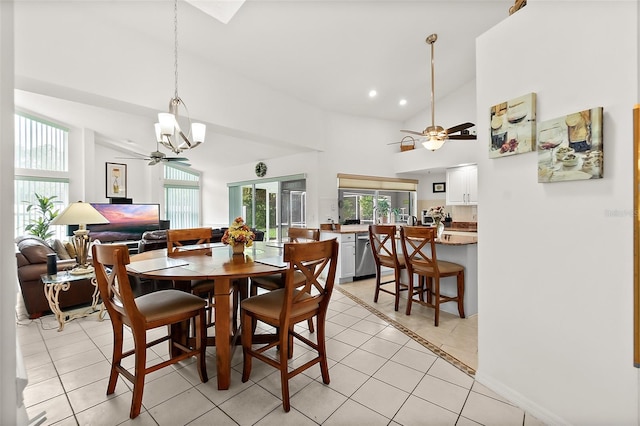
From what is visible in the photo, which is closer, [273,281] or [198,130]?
[273,281]

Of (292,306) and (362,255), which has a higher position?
(292,306)

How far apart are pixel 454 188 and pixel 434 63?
7.86 ft

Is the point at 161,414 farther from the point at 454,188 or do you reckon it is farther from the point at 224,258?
the point at 454,188

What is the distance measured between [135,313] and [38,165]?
702 cm

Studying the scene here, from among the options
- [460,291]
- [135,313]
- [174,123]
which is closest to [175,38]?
[174,123]

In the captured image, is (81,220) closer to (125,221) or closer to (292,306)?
(292,306)

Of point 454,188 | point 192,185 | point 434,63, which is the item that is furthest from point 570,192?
point 192,185

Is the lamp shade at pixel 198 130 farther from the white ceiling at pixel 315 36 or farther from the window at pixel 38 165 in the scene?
the window at pixel 38 165

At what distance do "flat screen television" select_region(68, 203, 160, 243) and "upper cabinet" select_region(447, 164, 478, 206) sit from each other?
7479 millimetres

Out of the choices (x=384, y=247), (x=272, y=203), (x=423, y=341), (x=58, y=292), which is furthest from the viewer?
(x=272, y=203)

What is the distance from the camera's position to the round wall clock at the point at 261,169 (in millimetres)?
6434

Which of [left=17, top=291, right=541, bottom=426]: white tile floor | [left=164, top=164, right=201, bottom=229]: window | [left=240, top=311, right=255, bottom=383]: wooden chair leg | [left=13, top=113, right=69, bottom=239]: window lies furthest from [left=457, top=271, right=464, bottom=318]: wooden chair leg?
Answer: [left=13, top=113, right=69, bottom=239]: window

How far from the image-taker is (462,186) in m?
5.49

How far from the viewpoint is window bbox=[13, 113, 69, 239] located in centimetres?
585
